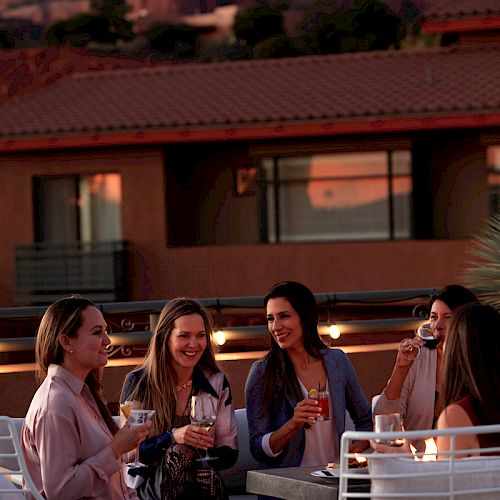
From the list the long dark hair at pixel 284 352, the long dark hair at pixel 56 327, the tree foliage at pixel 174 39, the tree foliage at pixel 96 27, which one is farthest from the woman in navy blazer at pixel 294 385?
the tree foliage at pixel 174 39

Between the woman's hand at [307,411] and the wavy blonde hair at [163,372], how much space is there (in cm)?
65

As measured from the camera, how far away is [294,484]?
199 inches

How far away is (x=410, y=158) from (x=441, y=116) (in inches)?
51.5

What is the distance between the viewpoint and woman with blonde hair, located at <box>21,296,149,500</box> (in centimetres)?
494

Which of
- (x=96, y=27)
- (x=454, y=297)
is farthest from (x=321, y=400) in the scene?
(x=96, y=27)

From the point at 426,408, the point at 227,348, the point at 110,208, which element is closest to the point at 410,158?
the point at 110,208

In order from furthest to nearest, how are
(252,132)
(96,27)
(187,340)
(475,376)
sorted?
(96,27) → (252,132) → (187,340) → (475,376)

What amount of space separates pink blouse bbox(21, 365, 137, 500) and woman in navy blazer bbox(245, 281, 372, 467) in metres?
1.05

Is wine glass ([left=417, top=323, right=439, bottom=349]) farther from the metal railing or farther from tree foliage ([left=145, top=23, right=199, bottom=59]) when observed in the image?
tree foliage ([left=145, top=23, right=199, bottom=59])

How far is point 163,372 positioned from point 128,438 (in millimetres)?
1048

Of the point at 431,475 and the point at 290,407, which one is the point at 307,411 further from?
the point at 431,475

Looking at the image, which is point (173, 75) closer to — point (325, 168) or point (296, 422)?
point (325, 168)

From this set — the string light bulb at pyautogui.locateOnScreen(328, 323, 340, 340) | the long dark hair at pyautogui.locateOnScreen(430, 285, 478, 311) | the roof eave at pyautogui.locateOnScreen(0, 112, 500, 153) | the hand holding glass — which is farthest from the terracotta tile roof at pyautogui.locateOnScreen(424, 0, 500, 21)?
the hand holding glass

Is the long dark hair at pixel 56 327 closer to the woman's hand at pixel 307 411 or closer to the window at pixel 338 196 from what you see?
the woman's hand at pixel 307 411
